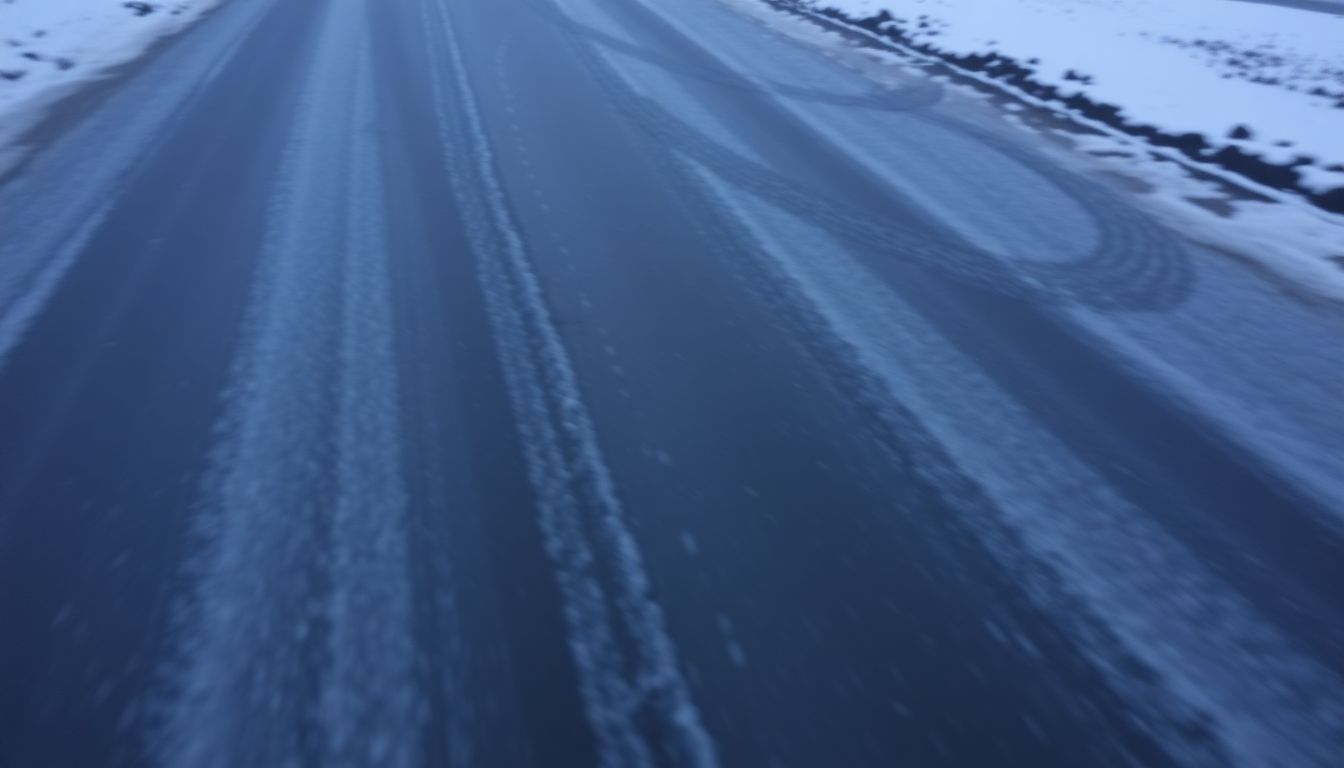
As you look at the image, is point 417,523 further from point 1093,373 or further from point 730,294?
point 1093,373

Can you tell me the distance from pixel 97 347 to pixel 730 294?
10.4 ft

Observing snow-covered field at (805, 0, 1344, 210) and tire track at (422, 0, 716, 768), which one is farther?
snow-covered field at (805, 0, 1344, 210)

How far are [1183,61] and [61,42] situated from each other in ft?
48.0

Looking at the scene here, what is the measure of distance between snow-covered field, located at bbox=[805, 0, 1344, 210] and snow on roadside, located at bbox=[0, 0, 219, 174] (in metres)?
10.0

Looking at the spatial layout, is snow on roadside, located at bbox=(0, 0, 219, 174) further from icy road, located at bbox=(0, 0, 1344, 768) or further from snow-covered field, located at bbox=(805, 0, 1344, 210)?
snow-covered field, located at bbox=(805, 0, 1344, 210)

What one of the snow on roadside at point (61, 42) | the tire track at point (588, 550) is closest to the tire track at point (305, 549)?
the tire track at point (588, 550)

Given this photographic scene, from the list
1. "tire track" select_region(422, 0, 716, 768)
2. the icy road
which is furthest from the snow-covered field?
"tire track" select_region(422, 0, 716, 768)

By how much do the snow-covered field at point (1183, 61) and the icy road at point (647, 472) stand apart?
2.19 metres

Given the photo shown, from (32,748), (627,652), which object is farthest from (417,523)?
(32,748)

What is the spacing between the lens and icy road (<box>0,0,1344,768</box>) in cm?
225

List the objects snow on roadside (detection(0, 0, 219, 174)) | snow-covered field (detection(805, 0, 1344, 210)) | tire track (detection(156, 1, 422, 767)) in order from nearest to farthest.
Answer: tire track (detection(156, 1, 422, 767))
snow-covered field (detection(805, 0, 1344, 210))
snow on roadside (detection(0, 0, 219, 174))

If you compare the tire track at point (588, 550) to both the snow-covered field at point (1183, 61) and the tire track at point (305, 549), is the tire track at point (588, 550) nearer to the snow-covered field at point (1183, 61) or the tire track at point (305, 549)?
the tire track at point (305, 549)

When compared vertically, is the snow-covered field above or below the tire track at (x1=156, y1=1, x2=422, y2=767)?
above

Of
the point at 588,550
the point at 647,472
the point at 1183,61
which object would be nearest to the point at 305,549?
the point at 588,550
